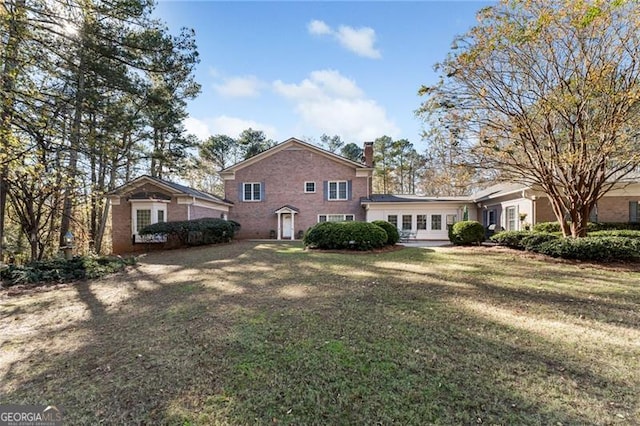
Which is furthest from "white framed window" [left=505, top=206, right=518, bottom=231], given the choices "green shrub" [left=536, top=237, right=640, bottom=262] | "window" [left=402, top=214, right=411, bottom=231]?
"green shrub" [left=536, top=237, right=640, bottom=262]

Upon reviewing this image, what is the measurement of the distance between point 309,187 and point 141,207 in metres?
10.4

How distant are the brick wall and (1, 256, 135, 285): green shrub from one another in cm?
1155

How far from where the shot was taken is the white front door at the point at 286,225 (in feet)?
70.3

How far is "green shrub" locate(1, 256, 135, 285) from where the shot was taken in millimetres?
8680

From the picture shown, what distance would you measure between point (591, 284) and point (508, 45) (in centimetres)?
747

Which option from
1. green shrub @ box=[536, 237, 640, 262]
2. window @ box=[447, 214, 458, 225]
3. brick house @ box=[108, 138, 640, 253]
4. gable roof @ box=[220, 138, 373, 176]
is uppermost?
gable roof @ box=[220, 138, 373, 176]

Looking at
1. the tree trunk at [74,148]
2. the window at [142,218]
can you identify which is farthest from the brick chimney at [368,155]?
the tree trunk at [74,148]

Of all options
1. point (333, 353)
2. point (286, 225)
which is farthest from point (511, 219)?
point (333, 353)

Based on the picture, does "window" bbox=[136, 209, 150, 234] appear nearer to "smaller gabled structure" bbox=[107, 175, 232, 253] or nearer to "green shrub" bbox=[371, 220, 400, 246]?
"smaller gabled structure" bbox=[107, 175, 232, 253]

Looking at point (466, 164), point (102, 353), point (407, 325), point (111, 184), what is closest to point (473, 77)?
A: point (466, 164)

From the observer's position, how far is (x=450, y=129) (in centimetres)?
1167

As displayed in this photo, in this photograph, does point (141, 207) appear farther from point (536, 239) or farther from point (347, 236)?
point (536, 239)

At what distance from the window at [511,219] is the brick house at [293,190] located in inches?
334

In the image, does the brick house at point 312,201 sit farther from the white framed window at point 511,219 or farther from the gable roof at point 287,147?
the white framed window at point 511,219
